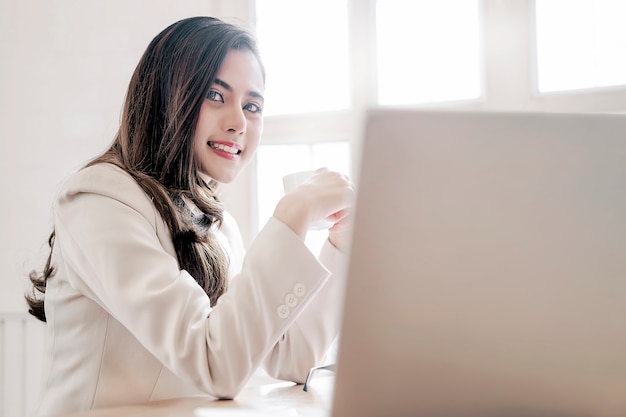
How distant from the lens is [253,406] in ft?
2.83

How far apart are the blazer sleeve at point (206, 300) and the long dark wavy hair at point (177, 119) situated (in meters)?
0.21

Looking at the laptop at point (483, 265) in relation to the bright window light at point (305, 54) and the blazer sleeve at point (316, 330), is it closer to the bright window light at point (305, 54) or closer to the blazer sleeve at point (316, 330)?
the blazer sleeve at point (316, 330)

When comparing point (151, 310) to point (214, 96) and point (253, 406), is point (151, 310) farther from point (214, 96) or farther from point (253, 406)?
point (214, 96)

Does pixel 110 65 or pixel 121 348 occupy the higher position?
pixel 110 65

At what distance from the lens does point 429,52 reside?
2.22 meters

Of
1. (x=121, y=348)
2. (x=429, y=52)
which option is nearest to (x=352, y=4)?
(x=429, y=52)

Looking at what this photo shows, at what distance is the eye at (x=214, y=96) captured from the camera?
127 centimetres

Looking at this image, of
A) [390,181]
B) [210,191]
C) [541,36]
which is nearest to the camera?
[390,181]

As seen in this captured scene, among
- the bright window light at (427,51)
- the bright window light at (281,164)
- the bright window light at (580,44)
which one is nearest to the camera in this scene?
the bright window light at (580,44)

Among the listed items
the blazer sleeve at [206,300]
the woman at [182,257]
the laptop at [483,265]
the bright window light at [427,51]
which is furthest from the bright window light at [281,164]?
the laptop at [483,265]

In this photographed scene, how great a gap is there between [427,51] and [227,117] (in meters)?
1.13

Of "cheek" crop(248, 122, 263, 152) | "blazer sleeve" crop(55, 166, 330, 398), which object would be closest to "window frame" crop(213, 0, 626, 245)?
"cheek" crop(248, 122, 263, 152)

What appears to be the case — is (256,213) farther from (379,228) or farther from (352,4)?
(379,228)

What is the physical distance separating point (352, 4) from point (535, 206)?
1950mm
